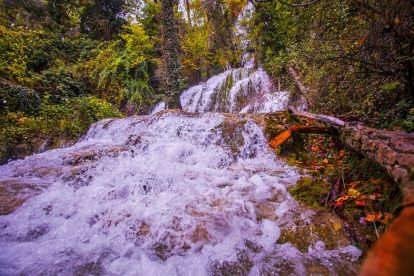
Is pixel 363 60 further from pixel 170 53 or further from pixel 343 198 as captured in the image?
pixel 170 53

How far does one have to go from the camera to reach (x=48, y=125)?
232 inches

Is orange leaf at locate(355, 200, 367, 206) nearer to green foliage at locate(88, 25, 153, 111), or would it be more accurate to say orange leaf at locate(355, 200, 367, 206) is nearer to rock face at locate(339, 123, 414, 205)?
rock face at locate(339, 123, 414, 205)

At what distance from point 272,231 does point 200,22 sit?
51.7 feet

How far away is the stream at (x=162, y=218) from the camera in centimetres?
156

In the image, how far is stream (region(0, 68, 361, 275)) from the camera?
156 cm

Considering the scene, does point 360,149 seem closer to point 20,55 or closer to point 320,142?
point 320,142

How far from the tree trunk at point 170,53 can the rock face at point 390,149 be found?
7.20 metres

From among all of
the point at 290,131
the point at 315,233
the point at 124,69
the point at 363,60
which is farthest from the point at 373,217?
the point at 124,69

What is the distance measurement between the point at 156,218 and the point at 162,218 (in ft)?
0.29

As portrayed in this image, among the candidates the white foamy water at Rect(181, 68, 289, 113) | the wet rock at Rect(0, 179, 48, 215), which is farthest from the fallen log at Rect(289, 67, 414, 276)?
the white foamy water at Rect(181, 68, 289, 113)

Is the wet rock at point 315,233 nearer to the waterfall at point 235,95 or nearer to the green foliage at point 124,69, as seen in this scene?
the waterfall at point 235,95

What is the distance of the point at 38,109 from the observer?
607cm

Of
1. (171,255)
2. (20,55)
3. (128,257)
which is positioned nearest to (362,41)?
(171,255)

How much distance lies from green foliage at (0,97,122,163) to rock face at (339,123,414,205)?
796cm
